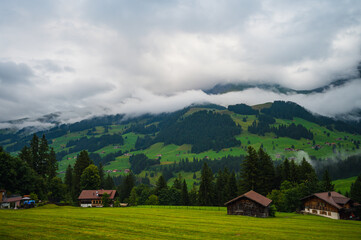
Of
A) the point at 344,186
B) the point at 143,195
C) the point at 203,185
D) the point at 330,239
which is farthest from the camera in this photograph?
the point at 344,186

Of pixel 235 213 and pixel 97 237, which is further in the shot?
pixel 235 213

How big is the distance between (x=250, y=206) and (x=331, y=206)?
1053 inches

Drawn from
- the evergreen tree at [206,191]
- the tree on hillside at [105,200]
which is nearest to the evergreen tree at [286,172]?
the evergreen tree at [206,191]

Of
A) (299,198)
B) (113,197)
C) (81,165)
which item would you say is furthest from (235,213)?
(81,165)

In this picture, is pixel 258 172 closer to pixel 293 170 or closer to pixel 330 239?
pixel 293 170

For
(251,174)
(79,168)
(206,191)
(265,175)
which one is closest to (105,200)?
(79,168)

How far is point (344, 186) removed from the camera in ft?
616

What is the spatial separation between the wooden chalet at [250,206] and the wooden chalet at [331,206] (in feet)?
70.6

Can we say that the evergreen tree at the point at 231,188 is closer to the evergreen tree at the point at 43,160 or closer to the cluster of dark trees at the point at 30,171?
the cluster of dark trees at the point at 30,171

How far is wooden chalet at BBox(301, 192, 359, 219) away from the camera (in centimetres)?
6775

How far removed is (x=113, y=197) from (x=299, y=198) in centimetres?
7106

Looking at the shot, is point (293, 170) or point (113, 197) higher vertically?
point (293, 170)

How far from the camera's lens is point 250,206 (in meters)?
61.4

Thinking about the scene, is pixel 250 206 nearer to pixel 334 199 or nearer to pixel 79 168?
pixel 334 199
